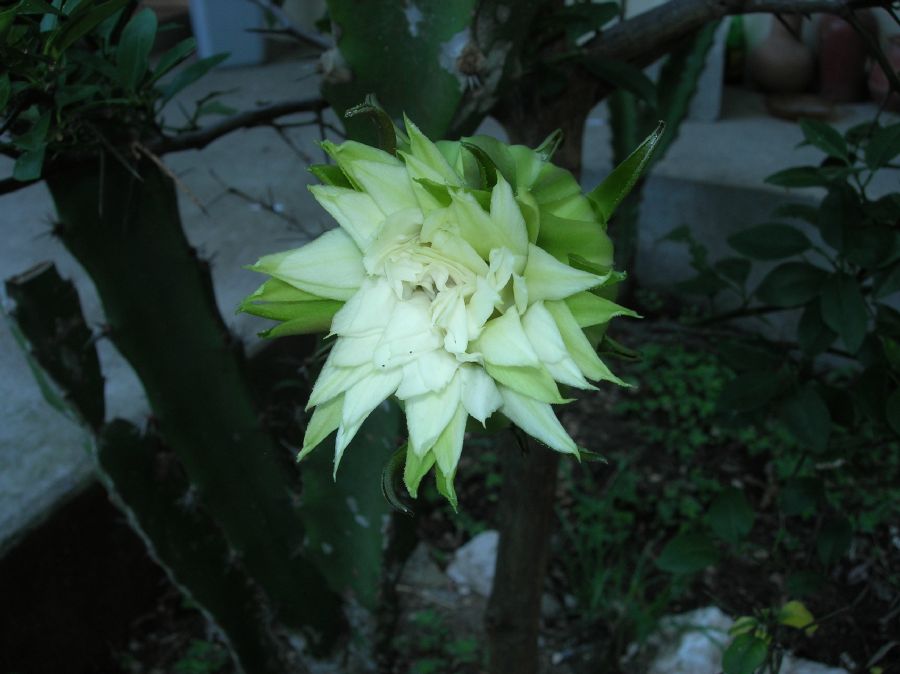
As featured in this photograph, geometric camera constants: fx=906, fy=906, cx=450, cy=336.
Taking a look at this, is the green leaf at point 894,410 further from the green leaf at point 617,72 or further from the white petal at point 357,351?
the white petal at point 357,351

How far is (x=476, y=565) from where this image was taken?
1.50 meters

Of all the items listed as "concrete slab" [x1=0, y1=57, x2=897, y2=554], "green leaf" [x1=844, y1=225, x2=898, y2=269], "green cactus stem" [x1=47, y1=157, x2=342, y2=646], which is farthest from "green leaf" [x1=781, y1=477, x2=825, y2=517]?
"concrete slab" [x1=0, y1=57, x2=897, y2=554]

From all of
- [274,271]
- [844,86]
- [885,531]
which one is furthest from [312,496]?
[844,86]

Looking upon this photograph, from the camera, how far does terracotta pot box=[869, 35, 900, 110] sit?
2.39m

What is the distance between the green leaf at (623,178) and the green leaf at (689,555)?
572 mm

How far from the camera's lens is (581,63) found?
787 millimetres

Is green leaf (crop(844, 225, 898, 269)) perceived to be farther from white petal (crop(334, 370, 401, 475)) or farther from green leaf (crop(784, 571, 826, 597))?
white petal (crop(334, 370, 401, 475))

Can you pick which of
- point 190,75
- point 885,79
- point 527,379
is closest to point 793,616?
point 527,379

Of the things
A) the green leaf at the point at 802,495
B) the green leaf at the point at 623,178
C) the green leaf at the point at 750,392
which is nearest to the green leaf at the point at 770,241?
the green leaf at the point at 750,392

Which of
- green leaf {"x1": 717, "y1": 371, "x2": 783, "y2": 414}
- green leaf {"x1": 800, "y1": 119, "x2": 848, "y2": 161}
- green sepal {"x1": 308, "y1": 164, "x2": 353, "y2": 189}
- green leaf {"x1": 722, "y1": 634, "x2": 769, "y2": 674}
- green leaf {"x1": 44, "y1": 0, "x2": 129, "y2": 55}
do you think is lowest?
green leaf {"x1": 722, "y1": 634, "x2": 769, "y2": 674}

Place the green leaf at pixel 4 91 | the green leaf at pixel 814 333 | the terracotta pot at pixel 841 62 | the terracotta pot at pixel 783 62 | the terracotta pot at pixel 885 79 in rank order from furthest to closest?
the terracotta pot at pixel 783 62
the terracotta pot at pixel 841 62
the terracotta pot at pixel 885 79
the green leaf at pixel 814 333
the green leaf at pixel 4 91

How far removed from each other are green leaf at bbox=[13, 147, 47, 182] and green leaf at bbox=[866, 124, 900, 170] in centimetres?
62

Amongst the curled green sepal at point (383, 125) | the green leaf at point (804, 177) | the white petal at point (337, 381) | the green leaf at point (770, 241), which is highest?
the curled green sepal at point (383, 125)

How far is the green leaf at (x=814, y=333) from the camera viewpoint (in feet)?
2.81
